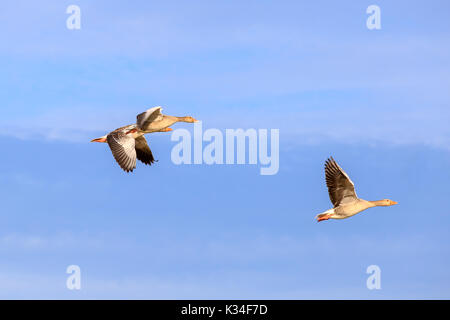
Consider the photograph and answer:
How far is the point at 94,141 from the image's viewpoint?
46375 millimetres

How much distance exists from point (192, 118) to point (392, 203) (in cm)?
1092

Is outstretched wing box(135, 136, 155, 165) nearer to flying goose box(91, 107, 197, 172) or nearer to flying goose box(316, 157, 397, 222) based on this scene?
flying goose box(91, 107, 197, 172)

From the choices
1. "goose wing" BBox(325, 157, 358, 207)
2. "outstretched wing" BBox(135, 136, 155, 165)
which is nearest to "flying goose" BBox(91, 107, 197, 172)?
"outstretched wing" BBox(135, 136, 155, 165)

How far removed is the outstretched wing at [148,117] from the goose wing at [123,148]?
3.23 ft

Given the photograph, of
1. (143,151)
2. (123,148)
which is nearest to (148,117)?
(123,148)

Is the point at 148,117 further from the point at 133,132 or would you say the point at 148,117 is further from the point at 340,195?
the point at 340,195

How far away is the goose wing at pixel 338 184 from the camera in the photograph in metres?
40.0

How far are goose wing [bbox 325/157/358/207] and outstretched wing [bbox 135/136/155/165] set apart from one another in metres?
11.2

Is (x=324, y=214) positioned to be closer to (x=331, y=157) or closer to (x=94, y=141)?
(x=331, y=157)

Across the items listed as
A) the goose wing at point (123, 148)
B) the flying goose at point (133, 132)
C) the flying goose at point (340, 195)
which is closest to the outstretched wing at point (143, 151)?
the flying goose at point (133, 132)

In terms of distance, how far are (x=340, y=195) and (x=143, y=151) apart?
39.5ft

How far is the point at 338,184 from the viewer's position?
40.3 m
